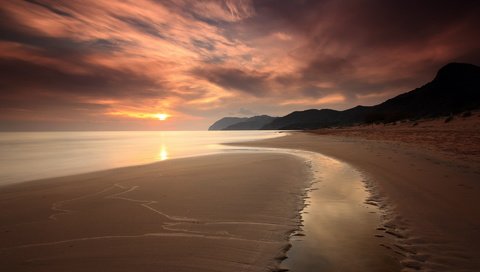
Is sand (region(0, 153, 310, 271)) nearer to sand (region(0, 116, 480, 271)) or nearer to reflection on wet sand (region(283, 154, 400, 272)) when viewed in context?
sand (region(0, 116, 480, 271))

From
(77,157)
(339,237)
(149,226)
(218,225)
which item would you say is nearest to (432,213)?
(339,237)

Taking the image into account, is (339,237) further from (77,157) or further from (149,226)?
(77,157)

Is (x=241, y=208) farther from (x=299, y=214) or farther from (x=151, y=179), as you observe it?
(x=151, y=179)

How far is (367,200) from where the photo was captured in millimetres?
7891

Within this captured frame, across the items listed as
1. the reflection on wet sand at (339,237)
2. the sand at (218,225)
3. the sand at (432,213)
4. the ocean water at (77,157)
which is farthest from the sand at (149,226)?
the ocean water at (77,157)

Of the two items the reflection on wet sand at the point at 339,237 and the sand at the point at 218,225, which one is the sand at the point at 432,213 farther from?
the reflection on wet sand at the point at 339,237

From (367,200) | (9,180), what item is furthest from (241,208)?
(9,180)

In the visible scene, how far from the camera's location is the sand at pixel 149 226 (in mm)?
4227

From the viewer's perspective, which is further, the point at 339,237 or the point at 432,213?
the point at 432,213

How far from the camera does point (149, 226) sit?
5.79m

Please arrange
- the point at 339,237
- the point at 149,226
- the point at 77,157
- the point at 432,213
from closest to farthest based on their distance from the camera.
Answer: the point at 339,237, the point at 149,226, the point at 432,213, the point at 77,157

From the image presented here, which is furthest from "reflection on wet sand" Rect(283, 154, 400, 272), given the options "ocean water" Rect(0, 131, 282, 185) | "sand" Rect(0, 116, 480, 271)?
"ocean water" Rect(0, 131, 282, 185)

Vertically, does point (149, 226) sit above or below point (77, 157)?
below

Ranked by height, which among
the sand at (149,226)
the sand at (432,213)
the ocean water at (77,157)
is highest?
the ocean water at (77,157)
